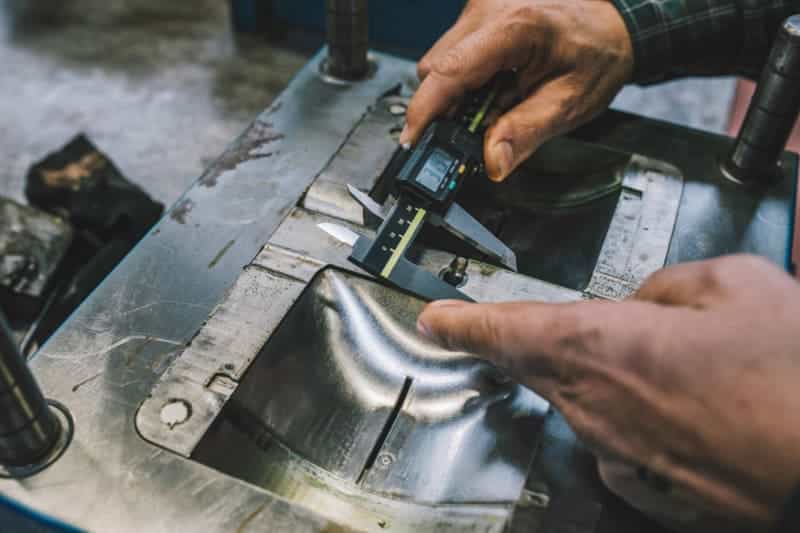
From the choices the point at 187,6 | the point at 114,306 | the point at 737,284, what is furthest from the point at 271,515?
the point at 187,6

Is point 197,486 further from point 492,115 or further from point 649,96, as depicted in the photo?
point 649,96

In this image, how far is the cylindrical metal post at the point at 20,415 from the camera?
712 millimetres

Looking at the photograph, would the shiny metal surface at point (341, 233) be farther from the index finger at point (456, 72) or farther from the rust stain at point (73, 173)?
the rust stain at point (73, 173)

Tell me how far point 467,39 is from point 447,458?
66cm

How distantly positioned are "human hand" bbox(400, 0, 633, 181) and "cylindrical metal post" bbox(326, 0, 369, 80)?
0.56 feet

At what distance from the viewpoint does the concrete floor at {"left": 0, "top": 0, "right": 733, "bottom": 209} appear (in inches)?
87.6

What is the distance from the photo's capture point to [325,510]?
879 millimetres

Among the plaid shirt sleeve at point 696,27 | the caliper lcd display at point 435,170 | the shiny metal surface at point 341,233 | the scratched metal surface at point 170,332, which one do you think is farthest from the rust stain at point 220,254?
the plaid shirt sleeve at point 696,27

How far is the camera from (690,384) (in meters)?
0.66

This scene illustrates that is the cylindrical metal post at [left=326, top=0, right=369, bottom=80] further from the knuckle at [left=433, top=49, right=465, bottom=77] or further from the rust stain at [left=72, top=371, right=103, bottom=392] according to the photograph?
the rust stain at [left=72, top=371, right=103, bottom=392]

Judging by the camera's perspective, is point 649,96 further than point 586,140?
Yes

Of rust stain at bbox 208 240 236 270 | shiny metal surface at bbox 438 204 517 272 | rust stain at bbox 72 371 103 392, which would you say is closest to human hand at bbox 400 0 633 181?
shiny metal surface at bbox 438 204 517 272

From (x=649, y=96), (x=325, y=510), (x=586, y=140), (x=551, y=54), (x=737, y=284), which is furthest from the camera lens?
(x=649, y=96)

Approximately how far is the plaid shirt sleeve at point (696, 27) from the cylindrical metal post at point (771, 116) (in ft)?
0.60
